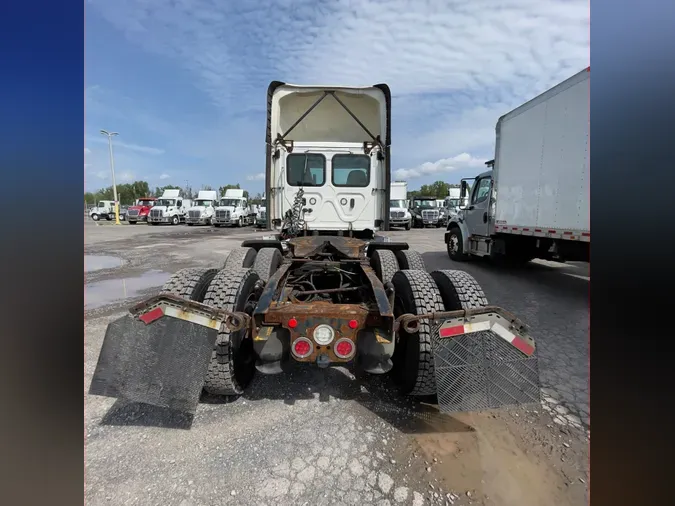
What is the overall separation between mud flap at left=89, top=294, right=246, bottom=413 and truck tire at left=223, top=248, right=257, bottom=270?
280 cm

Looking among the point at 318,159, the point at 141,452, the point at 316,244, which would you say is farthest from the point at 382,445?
the point at 318,159

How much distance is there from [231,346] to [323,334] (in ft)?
2.45

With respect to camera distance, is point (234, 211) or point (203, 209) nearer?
point (234, 211)

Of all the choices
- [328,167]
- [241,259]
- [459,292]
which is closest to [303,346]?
[459,292]

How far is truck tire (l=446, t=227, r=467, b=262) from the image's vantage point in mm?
10641

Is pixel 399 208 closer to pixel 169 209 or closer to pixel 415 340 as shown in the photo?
pixel 169 209

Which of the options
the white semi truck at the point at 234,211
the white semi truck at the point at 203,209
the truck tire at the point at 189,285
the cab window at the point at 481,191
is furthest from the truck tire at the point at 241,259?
the white semi truck at the point at 203,209

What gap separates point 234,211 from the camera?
27.1 metres

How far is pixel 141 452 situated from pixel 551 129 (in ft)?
26.0

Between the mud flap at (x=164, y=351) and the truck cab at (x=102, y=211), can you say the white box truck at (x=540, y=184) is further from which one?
the truck cab at (x=102, y=211)

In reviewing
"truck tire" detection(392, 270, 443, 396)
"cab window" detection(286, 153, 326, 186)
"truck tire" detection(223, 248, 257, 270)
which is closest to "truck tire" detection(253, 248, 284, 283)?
"truck tire" detection(223, 248, 257, 270)

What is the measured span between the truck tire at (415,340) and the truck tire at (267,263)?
194 centimetres

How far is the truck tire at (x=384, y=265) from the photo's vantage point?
4.48 metres

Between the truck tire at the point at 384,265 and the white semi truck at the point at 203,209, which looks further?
the white semi truck at the point at 203,209
